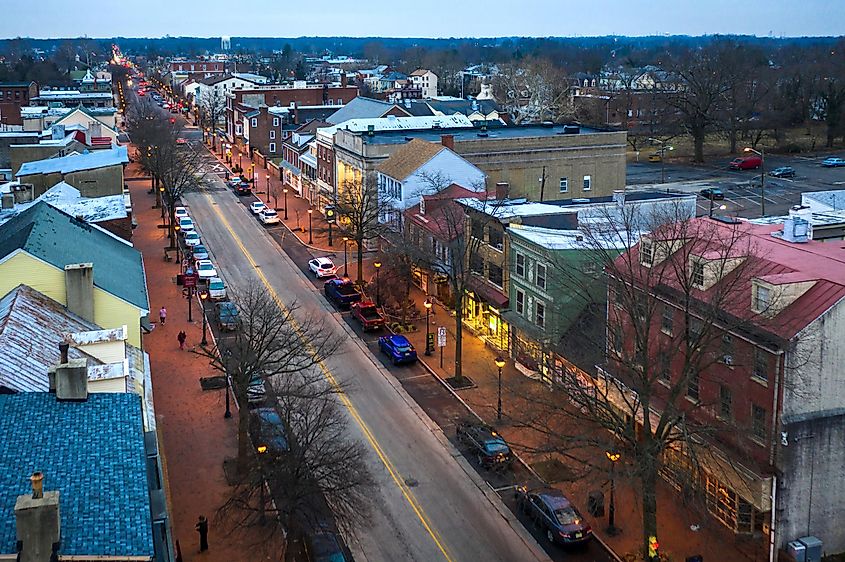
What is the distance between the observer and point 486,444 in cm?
3291

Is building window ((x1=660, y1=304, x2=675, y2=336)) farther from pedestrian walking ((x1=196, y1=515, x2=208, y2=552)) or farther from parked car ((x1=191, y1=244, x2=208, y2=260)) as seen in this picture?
parked car ((x1=191, y1=244, x2=208, y2=260))

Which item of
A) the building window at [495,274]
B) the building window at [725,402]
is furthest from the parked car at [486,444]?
the building window at [495,274]

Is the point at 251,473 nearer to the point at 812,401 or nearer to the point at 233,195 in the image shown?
the point at 812,401

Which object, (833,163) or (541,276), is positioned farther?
(833,163)

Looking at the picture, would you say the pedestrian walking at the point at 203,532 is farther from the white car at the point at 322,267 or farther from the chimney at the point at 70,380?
the white car at the point at 322,267

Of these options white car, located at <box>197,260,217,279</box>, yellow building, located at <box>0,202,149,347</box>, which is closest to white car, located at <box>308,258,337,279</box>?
white car, located at <box>197,260,217,279</box>

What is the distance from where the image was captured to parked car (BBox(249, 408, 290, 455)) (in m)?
28.8

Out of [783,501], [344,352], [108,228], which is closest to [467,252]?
[344,352]

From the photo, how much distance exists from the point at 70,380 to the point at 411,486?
1469 centimetres

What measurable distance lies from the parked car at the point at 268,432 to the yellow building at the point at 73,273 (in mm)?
5472

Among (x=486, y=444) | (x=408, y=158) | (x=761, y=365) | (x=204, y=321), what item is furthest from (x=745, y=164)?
(x=761, y=365)

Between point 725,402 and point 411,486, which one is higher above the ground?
point 725,402

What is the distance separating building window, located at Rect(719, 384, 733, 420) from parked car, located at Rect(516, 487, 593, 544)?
Result: 5.59 meters

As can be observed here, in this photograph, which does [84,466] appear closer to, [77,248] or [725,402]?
[725,402]
